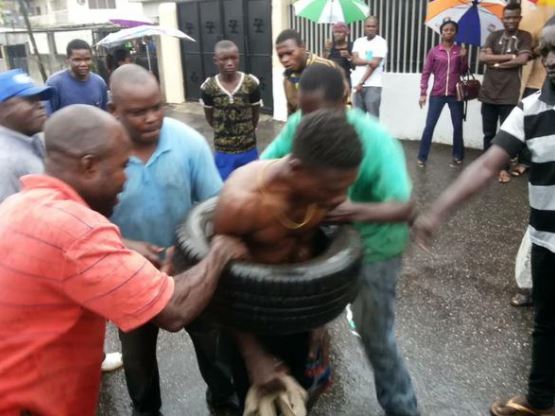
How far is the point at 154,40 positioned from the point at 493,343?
43.3ft

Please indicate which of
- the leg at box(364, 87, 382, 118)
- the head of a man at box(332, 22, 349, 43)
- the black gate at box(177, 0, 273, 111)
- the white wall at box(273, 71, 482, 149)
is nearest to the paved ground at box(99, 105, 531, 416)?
the white wall at box(273, 71, 482, 149)

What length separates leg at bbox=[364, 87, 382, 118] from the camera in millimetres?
8188

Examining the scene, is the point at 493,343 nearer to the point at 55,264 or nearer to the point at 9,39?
the point at 55,264

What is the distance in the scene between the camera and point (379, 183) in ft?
7.57

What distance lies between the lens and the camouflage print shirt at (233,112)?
5.09 metres

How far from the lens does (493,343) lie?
3.43 m

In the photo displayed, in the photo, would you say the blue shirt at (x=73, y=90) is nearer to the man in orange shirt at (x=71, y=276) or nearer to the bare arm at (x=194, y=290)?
the man in orange shirt at (x=71, y=276)

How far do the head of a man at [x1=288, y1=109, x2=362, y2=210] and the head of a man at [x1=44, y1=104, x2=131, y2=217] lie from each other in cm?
57

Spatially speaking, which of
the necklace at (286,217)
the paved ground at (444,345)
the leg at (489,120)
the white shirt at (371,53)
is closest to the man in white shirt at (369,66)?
the white shirt at (371,53)

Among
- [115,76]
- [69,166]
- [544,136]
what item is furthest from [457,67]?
[69,166]

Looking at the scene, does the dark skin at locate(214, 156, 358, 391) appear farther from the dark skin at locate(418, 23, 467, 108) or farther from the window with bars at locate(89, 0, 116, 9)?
the window with bars at locate(89, 0, 116, 9)

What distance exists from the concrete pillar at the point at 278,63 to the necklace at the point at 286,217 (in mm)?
8428

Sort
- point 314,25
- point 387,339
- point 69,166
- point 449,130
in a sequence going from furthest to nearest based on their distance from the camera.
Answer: point 314,25, point 449,130, point 387,339, point 69,166

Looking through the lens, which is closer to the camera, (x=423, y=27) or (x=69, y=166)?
(x=69, y=166)
